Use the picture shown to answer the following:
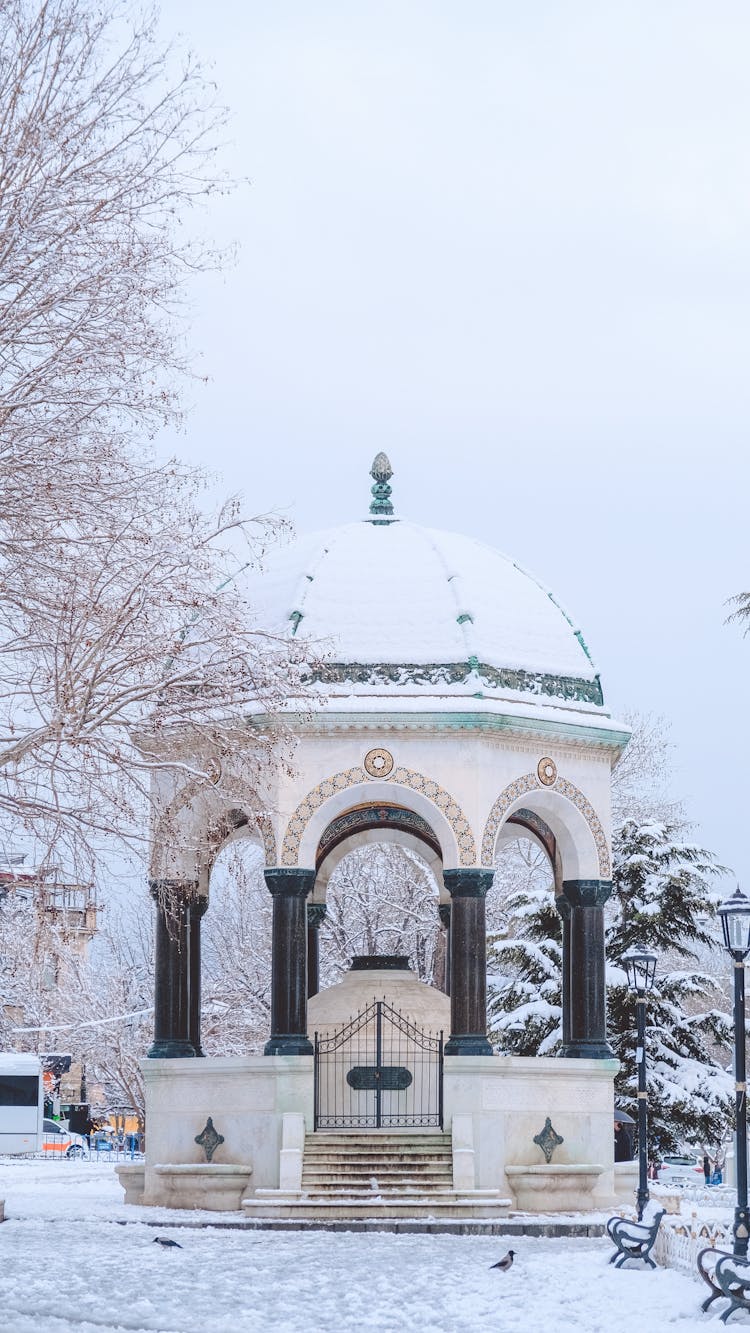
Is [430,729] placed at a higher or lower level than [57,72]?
lower

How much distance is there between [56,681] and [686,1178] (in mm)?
27108

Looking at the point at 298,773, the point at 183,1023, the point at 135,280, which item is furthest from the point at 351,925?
the point at 135,280

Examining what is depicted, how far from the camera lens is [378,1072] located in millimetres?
21938

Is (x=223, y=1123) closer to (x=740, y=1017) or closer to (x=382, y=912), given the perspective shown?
(x=740, y=1017)

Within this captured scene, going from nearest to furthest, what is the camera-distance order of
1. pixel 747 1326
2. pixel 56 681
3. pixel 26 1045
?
1. pixel 747 1326
2. pixel 56 681
3. pixel 26 1045

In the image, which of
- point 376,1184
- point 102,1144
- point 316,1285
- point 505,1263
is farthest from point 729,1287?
point 102,1144

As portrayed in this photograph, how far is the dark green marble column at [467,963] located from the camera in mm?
21219

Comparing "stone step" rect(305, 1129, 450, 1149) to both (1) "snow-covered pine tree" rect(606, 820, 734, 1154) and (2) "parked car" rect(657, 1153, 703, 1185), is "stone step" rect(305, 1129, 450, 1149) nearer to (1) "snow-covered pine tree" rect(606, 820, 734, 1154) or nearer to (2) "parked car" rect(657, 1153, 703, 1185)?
(1) "snow-covered pine tree" rect(606, 820, 734, 1154)

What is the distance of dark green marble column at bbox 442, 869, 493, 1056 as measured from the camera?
2122 cm

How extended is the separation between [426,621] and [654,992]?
9997mm

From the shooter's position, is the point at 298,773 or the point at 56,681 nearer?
the point at 56,681

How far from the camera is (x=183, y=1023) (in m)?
22.8

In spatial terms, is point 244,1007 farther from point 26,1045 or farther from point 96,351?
point 96,351

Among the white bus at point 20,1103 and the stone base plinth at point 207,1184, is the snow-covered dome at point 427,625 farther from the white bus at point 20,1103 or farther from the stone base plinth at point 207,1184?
the white bus at point 20,1103
